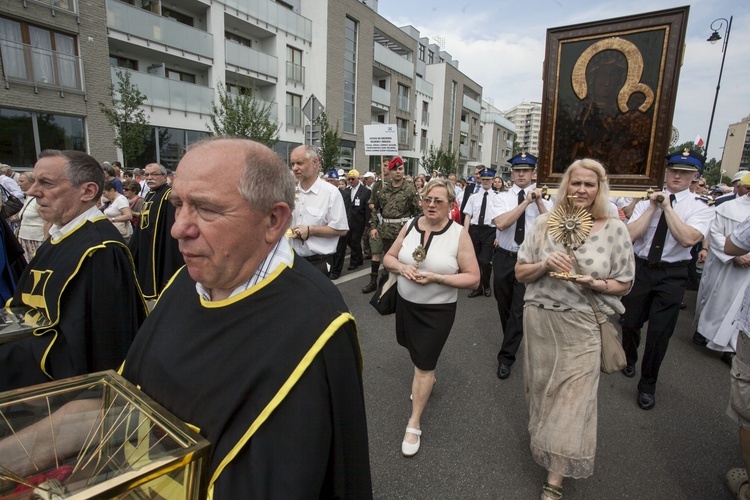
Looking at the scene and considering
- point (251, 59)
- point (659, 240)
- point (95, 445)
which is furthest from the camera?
point (251, 59)

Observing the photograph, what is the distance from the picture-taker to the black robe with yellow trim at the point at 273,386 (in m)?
1.09

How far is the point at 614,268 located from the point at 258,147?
2.40 m

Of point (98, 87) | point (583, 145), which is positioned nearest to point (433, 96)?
point (98, 87)

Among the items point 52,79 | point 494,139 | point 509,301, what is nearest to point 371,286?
point 509,301

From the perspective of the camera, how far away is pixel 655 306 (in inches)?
151

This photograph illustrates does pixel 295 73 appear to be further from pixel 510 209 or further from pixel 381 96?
pixel 510 209

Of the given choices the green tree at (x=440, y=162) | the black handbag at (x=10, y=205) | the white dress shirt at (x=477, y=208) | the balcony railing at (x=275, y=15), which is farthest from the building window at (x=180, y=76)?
the green tree at (x=440, y=162)

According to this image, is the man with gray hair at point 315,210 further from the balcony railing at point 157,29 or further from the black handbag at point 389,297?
the balcony railing at point 157,29

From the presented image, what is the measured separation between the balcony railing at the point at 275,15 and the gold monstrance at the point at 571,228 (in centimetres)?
2239

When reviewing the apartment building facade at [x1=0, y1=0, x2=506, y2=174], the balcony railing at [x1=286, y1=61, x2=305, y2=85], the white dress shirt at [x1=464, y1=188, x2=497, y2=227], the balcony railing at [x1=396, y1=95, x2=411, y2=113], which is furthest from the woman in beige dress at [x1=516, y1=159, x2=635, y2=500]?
the balcony railing at [x1=396, y1=95, x2=411, y2=113]

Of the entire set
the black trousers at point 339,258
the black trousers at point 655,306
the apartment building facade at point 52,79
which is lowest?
the black trousers at point 339,258

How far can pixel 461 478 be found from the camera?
9.09ft

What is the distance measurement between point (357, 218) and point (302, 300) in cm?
819

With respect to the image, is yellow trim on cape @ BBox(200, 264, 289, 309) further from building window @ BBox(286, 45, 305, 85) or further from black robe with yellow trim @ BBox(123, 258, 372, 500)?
building window @ BBox(286, 45, 305, 85)
